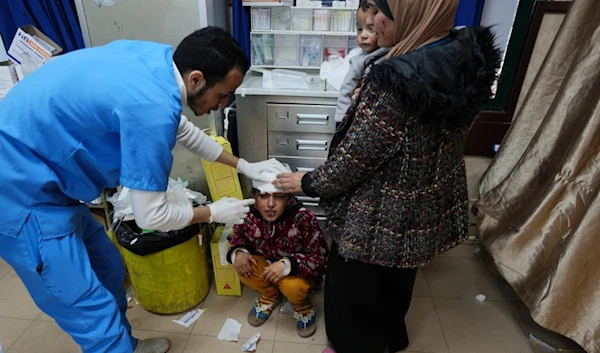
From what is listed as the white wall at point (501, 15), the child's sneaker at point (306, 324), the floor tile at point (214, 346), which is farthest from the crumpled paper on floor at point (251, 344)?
the white wall at point (501, 15)

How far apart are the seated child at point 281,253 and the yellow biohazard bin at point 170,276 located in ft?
0.59

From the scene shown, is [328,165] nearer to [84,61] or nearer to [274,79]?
[84,61]

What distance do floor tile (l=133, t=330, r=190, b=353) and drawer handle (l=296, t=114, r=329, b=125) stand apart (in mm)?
1111

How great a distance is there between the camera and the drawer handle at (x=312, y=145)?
191 cm

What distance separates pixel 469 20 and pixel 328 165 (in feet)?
4.23

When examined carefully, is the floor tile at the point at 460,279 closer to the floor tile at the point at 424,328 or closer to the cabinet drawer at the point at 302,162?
the floor tile at the point at 424,328

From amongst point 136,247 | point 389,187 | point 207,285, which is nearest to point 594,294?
point 389,187

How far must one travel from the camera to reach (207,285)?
1.82 m

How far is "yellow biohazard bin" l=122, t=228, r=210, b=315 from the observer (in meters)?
1.60

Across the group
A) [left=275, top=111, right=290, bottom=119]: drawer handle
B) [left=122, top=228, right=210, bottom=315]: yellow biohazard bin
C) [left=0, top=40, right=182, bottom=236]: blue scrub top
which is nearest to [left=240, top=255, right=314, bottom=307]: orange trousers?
[left=122, top=228, right=210, bottom=315]: yellow biohazard bin

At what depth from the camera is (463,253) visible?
2.22m

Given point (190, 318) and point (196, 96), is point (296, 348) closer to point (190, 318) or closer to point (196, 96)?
point (190, 318)

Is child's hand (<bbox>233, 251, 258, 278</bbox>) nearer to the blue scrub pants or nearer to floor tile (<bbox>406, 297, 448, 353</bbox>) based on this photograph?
the blue scrub pants

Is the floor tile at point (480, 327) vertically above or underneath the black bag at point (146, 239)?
underneath
